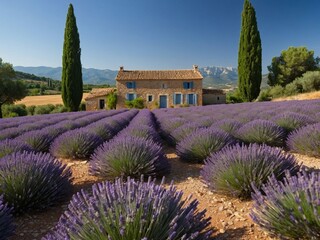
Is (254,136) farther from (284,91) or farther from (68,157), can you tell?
(284,91)

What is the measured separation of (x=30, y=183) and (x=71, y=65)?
24.3 m

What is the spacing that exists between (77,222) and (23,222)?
3.96ft

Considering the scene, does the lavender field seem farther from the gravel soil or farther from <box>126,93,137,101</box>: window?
<box>126,93,137,101</box>: window

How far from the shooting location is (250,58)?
25703 mm

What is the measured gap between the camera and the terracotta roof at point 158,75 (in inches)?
1288

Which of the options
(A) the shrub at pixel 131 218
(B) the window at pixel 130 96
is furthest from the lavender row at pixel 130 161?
(B) the window at pixel 130 96

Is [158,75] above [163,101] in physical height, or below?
above

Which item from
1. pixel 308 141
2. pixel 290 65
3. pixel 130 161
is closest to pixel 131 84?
pixel 290 65

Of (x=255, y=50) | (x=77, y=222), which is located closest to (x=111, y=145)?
(x=77, y=222)

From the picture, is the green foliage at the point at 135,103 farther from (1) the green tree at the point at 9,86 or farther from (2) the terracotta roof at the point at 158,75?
(1) the green tree at the point at 9,86

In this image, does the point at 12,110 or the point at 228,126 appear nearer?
the point at 228,126

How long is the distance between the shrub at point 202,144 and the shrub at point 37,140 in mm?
2910

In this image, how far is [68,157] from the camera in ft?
16.0

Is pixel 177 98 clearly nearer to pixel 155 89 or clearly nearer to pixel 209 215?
pixel 155 89
